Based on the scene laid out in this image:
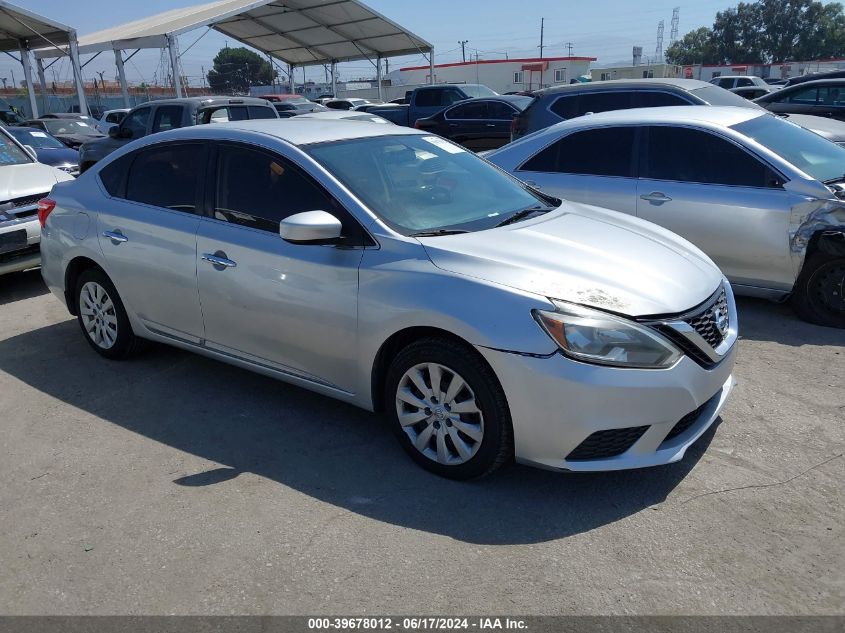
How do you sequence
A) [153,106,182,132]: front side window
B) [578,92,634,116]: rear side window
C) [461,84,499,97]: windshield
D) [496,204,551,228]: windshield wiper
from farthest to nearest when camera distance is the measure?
[461,84,499,97]: windshield
[153,106,182,132]: front side window
[578,92,634,116]: rear side window
[496,204,551,228]: windshield wiper

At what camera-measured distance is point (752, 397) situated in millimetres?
4352

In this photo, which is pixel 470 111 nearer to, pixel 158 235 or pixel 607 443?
pixel 158 235

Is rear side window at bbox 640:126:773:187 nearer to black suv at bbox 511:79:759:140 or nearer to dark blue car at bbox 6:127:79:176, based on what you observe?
black suv at bbox 511:79:759:140

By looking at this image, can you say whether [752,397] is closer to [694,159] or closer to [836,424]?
[836,424]

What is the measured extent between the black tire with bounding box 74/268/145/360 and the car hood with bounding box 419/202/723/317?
102 inches

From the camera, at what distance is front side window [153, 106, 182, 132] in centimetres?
1131

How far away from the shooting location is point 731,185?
5.72 meters

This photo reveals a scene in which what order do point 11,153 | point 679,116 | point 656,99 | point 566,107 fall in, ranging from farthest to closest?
1. point 566,107
2. point 656,99
3. point 11,153
4. point 679,116

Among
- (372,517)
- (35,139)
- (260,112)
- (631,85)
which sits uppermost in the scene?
(631,85)

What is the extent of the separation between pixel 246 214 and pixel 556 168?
133 inches

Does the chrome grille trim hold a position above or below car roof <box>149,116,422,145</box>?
below

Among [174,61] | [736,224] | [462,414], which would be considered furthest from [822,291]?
[174,61]

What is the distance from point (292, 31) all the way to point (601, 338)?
33018 mm

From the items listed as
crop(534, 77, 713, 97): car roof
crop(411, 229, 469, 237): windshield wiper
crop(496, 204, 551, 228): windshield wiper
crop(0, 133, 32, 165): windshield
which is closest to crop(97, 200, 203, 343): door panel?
crop(411, 229, 469, 237): windshield wiper
